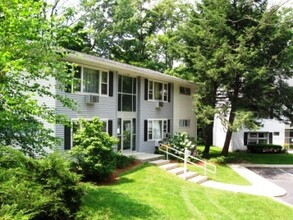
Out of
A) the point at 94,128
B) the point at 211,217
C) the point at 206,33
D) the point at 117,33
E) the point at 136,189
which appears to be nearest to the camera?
the point at 211,217

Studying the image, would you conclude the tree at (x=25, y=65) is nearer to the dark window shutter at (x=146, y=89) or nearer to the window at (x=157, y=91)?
the dark window shutter at (x=146, y=89)

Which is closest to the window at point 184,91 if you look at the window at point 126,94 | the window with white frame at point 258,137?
the window at point 126,94

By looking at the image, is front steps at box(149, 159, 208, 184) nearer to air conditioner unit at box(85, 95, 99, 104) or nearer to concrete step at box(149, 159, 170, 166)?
concrete step at box(149, 159, 170, 166)

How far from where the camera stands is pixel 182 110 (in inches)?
989

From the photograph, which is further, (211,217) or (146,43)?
(146,43)

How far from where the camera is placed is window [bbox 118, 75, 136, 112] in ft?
61.6

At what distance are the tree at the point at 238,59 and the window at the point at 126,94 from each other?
4.72m

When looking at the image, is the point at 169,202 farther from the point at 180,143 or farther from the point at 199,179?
the point at 180,143

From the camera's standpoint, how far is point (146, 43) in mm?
36406

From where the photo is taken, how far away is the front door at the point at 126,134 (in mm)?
18848

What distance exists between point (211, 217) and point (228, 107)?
13079 mm

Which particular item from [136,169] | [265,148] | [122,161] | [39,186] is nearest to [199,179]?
[136,169]

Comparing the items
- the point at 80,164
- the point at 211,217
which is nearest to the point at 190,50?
the point at 80,164

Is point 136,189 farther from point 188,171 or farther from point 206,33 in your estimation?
point 206,33
